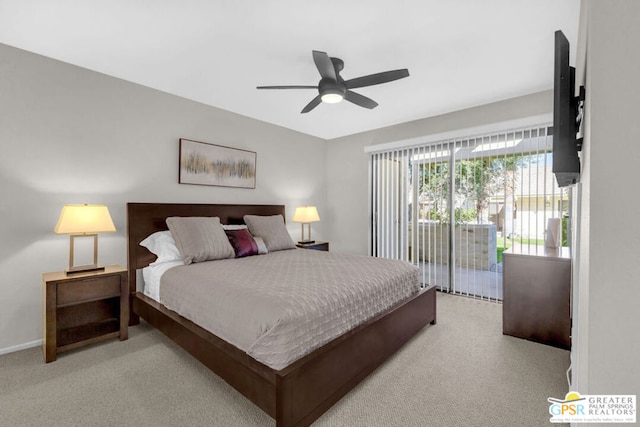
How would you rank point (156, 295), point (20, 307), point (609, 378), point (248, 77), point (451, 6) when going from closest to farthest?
point (609, 378), point (451, 6), point (20, 307), point (156, 295), point (248, 77)

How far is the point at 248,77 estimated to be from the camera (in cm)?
295

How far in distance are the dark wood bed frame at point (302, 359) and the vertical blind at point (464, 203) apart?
147 cm

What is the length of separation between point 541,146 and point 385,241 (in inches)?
95.1

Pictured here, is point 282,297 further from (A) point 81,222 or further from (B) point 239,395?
(A) point 81,222

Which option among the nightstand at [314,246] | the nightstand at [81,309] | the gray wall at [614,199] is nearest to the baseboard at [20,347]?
the nightstand at [81,309]

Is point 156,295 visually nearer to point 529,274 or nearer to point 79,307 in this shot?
point 79,307

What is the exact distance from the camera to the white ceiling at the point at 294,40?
6.43 ft

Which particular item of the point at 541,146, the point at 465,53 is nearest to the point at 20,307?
the point at 465,53

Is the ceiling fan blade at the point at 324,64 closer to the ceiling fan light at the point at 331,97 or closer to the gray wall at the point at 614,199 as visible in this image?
the ceiling fan light at the point at 331,97

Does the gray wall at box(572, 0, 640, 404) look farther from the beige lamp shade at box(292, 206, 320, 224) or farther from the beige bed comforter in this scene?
the beige lamp shade at box(292, 206, 320, 224)

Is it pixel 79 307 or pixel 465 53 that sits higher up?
pixel 465 53

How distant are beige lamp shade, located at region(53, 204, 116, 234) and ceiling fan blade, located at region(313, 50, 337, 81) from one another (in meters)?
2.25

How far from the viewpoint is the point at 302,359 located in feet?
5.11

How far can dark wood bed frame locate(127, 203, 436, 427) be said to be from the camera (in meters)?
1.47
